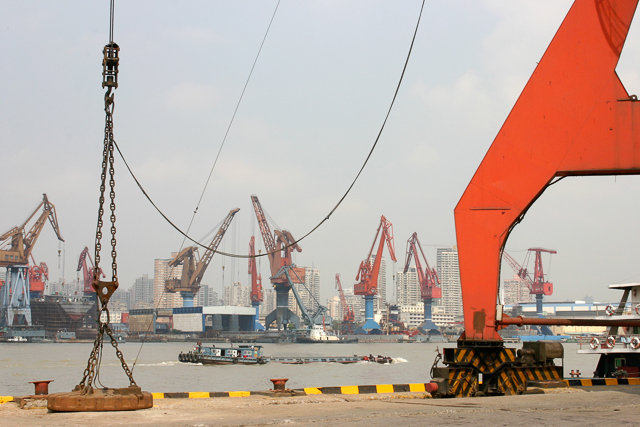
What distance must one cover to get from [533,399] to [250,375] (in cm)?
3734

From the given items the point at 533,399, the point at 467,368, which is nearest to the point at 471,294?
the point at 467,368

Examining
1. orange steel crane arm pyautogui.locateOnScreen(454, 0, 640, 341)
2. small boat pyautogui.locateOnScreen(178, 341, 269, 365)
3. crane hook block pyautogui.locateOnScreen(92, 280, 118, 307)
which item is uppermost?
orange steel crane arm pyautogui.locateOnScreen(454, 0, 640, 341)

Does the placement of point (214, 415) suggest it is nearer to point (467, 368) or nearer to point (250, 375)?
point (467, 368)

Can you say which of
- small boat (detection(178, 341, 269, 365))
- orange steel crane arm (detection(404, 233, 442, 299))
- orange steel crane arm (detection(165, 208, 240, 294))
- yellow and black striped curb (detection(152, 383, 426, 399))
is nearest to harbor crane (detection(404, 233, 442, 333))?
orange steel crane arm (detection(404, 233, 442, 299))

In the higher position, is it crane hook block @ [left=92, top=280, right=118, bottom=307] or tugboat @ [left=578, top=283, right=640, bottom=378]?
crane hook block @ [left=92, top=280, right=118, bottom=307]

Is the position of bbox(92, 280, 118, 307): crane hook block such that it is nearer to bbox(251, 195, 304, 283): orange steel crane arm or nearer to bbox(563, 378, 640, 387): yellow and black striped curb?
bbox(563, 378, 640, 387): yellow and black striped curb

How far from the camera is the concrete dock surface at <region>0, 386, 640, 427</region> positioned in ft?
26.9

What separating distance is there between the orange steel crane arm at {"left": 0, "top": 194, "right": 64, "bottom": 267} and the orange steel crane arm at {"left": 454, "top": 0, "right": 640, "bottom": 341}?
116136 millimetres

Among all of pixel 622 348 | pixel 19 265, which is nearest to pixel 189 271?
pixel 19 265

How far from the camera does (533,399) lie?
35.8ft

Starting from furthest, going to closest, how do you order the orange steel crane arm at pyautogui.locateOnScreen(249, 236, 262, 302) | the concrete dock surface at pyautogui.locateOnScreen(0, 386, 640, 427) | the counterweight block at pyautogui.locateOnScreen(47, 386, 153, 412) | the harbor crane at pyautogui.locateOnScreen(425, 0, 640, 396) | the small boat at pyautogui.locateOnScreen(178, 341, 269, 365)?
the orange steel crane arm at pyautogui.locateOnScreen(249, 236, 262, 302), the small boat at pyautogui.locateOnScreen(178, 341, 269, 365), the harbor crane at pyautogui.locateOnScreen(425, 0, 640, 396), the counterweight block at pyautogui.locateOnScreen(47, 386, 153, 412), the concrete dock surface at pyautogui.locateOnScreen(0, 386, 640, 427)

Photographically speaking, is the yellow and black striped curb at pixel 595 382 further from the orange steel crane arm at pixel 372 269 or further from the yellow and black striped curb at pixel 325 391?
the orange steel crane arm at pixel 372 269

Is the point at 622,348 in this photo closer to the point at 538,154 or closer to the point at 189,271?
the point at 538,154

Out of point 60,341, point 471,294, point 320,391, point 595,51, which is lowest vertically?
point 60,341
